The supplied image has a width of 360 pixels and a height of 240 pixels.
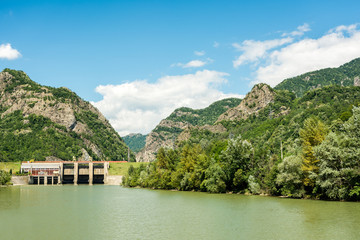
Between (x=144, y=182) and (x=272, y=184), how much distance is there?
50238mm

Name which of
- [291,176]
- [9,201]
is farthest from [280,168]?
[9,201]

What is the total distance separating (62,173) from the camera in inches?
6152

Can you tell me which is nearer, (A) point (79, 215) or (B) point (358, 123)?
(A) point (79, 215)

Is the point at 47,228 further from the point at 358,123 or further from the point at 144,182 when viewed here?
the point at 144,182

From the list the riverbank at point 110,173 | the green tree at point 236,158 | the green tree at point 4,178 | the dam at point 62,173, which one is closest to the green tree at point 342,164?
the green tree at point 236,158

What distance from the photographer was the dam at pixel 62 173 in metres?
153

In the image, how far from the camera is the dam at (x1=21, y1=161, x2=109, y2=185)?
15325 cm

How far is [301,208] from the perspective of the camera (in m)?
47.8

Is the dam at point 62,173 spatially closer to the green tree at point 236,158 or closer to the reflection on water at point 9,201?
the reflection on water at point 9,201

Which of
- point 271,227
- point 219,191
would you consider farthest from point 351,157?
point 219,191

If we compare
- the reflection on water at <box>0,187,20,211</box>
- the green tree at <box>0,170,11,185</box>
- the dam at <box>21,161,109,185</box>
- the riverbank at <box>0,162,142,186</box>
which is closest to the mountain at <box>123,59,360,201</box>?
the riverbank at <box>0,162,142,186</box>

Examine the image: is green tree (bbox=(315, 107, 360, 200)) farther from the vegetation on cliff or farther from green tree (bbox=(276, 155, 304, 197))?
green tree (bbox=(276, 155, 304, 197))

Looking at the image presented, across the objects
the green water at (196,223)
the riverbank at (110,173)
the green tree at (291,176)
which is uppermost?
the green tree at (291,176)

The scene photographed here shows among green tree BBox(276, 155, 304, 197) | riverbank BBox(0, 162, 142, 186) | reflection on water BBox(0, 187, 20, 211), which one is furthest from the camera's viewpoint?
riverbank BBox(0, 162, 142, 186)
